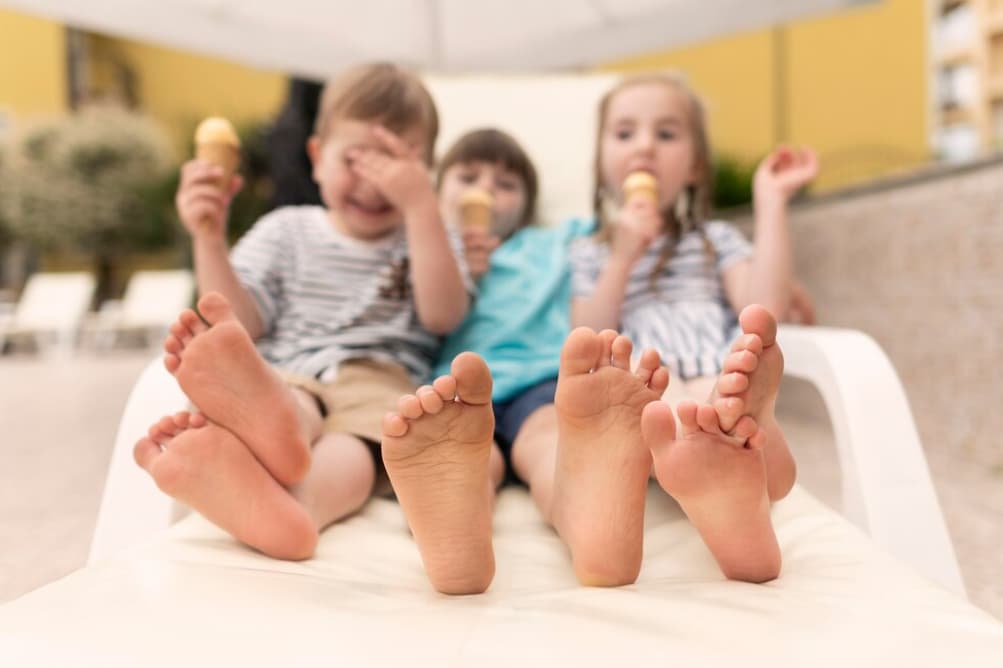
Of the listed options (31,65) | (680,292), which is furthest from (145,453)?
(31,65)

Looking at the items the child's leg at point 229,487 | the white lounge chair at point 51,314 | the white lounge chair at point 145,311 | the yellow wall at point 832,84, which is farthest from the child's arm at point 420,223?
the white lounge chair at point 51,314

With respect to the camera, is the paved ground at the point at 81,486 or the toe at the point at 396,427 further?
the paved ground at the point at 81,486

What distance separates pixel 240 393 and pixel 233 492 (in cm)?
9

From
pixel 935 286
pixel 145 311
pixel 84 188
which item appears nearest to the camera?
pixel 935 286

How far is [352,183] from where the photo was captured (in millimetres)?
1106

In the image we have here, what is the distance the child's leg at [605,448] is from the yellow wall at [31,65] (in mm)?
8751

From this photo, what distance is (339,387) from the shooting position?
1.00m

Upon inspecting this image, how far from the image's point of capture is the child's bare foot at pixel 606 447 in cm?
62

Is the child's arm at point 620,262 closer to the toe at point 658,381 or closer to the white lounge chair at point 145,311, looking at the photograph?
the toe at point 658,381

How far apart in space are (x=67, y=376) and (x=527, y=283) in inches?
152

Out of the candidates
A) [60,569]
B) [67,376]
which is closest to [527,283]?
[60,569]

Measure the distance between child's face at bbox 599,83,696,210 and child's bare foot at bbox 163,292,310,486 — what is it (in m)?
0.70

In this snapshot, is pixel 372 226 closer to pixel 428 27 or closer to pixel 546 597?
pixel 546 597

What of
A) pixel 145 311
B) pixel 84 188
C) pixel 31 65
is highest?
pixel 31 65
